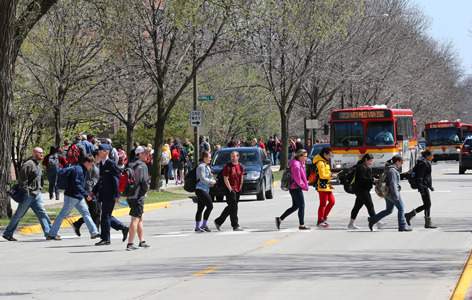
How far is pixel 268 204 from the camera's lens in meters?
26.4

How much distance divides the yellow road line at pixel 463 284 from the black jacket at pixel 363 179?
5.87m

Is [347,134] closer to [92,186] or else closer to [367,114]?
[367,114]

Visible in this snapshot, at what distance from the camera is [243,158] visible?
28.4 metres

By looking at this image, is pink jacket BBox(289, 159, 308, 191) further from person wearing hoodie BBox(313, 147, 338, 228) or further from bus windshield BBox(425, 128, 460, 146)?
bus windshield BBox(425, 128, 460, 146)

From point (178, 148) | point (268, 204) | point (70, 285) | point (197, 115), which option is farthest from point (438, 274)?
point (178, 148)

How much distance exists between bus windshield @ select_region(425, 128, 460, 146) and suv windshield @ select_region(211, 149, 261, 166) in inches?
1362

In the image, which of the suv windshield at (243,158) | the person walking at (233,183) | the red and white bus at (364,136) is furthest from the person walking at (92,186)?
the red and white bus at (364,136)

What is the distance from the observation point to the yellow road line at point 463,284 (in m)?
9.31

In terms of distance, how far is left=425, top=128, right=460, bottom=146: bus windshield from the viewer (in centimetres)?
6075

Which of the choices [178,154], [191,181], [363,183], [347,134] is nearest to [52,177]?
[178,154]

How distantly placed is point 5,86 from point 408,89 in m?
50.9

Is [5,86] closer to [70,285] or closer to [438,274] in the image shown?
[70,285]

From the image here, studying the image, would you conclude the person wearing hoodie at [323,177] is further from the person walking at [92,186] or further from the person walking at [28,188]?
the person walking at [28,188]

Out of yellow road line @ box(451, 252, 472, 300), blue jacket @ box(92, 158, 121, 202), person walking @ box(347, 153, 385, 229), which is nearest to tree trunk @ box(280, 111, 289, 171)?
person walking @ box(347, 153, 385, 229)
